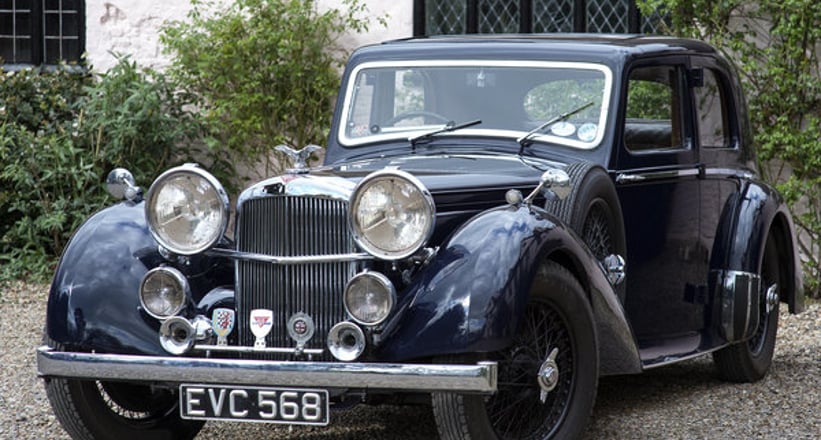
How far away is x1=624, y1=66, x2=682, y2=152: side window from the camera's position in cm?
573

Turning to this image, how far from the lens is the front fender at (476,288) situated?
13.6 ft

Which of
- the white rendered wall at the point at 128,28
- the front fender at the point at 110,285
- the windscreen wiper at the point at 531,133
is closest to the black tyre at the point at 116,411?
the front fender at the point at 110,285

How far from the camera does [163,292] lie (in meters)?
4.51

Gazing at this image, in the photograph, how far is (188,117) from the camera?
1000cm

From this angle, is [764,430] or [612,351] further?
[764,430]

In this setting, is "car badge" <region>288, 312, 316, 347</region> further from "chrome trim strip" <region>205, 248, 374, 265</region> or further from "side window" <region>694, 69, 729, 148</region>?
"side window" <region>694, 69, 729, 148</region>

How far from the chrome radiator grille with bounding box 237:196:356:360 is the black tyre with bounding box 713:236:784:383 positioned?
2385 millimetres

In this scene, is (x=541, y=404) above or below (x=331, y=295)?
below

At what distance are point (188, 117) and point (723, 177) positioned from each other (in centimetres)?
493

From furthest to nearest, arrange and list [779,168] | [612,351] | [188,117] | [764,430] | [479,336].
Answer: [188,117], [779,168], [764,430], [612,351], [479,336]

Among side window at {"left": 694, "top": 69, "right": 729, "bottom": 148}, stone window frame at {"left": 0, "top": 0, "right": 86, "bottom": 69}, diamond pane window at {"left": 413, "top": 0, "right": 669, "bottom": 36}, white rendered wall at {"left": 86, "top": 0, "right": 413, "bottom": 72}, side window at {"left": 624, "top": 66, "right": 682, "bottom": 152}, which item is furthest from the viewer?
stone window frame at {"left": 0, "top": 0, "right": 86, "bottom": 69}

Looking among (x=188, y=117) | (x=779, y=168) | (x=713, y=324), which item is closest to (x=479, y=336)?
(x=713, y=324)

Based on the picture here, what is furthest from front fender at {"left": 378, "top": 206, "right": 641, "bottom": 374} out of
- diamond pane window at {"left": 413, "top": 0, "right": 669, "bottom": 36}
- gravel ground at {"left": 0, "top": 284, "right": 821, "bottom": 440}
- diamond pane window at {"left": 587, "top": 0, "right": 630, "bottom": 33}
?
diamond pane window at {"left": 587, "top": 0, "right": 630, "bottom": 33}

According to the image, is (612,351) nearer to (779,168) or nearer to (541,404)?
(541,404)
